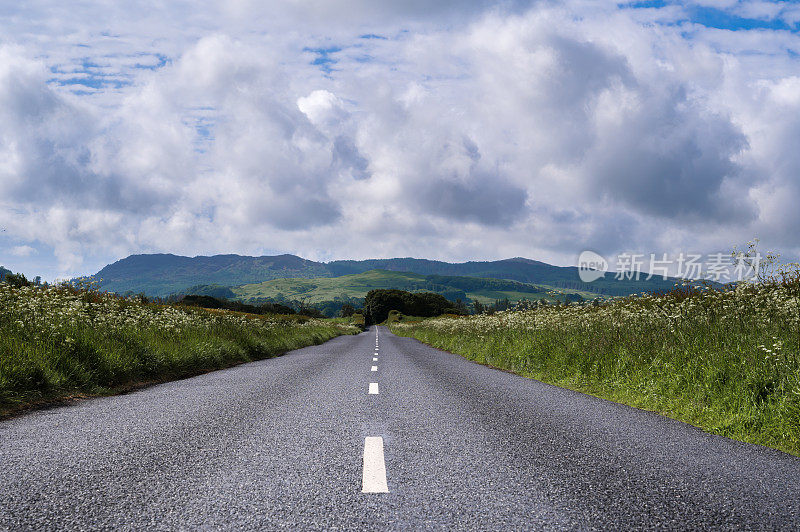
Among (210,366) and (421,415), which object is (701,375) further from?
(210,366)

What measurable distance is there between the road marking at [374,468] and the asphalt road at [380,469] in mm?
24

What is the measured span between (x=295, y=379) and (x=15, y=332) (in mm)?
5068

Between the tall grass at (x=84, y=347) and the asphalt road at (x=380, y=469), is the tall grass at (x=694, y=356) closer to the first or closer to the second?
the asphalt road at (x=380, y=469)

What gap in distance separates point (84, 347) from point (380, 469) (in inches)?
310

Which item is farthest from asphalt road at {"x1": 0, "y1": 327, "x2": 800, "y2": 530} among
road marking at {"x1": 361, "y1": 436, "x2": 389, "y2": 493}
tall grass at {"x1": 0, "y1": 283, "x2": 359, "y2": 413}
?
tall grass at {"x1": 0, "y1": 283, "x2": 359, "y2": 413}

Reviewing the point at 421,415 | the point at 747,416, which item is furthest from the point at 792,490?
the point at 421,415

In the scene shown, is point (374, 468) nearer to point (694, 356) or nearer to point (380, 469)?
point (380, 469)

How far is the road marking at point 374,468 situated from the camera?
3.53 meters

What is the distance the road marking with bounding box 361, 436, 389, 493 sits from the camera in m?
3.53

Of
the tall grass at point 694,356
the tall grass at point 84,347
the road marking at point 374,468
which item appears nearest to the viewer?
the road marking at point 374,468

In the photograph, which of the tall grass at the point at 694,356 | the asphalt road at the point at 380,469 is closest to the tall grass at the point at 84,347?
the asphalt road at the point at 380,469

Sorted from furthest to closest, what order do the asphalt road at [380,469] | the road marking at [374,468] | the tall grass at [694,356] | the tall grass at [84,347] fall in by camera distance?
the tall grass at [84,347] < the tall grass at [694,356] < the road marking at [374,468] < the asphalt road at [380,469]

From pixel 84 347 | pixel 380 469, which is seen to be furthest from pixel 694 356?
pixel 84 347

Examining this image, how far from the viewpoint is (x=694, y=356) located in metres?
7.78
